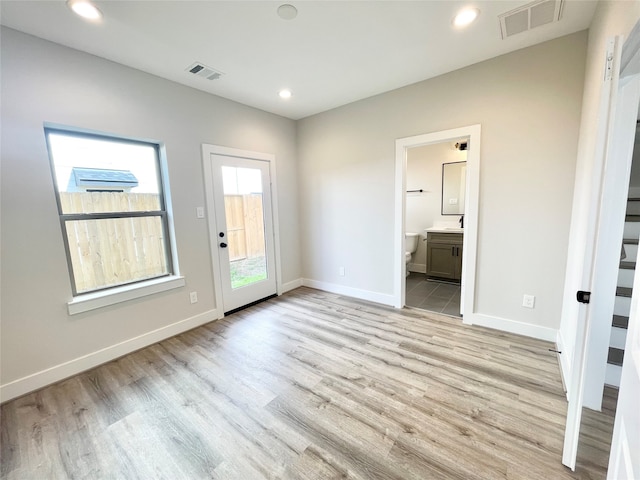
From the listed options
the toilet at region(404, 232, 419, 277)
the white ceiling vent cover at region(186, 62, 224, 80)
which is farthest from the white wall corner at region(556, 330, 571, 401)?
the white ceiling vent cover at region(186, 62, 224, 80)

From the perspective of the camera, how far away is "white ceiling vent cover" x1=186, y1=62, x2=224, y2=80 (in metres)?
2.42

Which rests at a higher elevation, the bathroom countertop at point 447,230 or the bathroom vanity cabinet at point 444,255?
the bathroom countertop at point 447,230

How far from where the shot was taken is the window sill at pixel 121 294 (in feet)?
7.26

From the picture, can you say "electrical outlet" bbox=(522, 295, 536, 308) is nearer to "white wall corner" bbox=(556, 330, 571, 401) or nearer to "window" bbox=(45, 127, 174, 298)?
"white wall corner" bbox=(556, 330, 571, 401)

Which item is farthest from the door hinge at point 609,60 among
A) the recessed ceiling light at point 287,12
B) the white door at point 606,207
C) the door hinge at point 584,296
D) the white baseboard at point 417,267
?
the white baseboard at point 417,267

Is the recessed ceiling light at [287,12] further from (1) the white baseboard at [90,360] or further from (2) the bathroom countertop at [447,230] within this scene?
(2) the bathroom countertop at [447,230]

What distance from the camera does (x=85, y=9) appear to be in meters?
1.71

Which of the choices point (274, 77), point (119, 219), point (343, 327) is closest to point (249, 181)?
point (274, 77)

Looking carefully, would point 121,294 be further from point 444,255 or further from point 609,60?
point 444,255

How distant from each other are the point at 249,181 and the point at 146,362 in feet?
7.44

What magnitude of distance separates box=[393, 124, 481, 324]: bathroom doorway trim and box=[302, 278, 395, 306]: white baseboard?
47 cm

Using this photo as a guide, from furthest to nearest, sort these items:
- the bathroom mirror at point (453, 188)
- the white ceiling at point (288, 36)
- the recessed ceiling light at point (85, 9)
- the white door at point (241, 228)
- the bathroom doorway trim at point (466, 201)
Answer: the bathroom mirror at point (453, 188) < the white door at point (241, 228) < the bathroom doorway trim at point (466, 201) < the white ceiling at point (288, 36) < the recessed ceiling light at point (85, 9)

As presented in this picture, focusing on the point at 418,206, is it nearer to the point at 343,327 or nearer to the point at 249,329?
the point at 343,327

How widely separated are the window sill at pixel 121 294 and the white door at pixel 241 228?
523 millimetres
